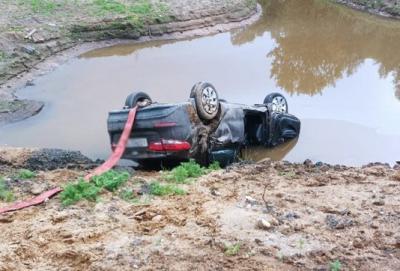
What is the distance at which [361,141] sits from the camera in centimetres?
952

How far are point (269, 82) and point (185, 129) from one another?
20.0 ft

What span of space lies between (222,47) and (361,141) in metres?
7.31

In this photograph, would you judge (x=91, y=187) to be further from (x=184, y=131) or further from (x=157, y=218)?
(x=184, y=131)

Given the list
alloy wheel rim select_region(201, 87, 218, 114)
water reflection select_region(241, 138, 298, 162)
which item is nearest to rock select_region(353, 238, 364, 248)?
alloy wheel rim select_region(201, 87, 218, 114)

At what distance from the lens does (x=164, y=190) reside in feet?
18.1

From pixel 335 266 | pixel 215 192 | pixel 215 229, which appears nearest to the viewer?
pixel 335 266

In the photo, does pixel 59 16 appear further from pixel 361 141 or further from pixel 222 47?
pixel 361 141

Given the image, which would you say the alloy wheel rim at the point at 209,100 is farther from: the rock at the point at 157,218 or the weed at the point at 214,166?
the rock at the point at 157,218

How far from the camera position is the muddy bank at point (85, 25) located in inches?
519

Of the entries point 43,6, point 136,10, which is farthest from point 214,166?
point 43,6

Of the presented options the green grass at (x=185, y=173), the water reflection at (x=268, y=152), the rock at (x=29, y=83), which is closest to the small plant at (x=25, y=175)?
the green grass at (x=185, y=173)

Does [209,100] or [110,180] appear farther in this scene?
[209,100]

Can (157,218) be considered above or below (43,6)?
below

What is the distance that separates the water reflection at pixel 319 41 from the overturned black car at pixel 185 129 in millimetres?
4555
